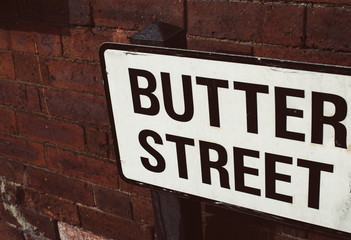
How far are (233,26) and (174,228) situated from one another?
1.51ft

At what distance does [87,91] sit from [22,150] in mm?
444

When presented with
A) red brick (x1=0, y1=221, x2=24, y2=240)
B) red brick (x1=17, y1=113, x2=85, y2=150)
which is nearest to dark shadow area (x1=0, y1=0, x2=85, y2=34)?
red brick (x1=17, y1=113, x2=85, y2=150)

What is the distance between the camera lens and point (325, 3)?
869 millimetres

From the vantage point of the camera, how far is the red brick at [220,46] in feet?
3.27

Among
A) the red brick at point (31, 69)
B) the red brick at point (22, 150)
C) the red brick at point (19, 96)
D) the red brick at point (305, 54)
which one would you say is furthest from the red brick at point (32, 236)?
the red brick at point (305, 54)

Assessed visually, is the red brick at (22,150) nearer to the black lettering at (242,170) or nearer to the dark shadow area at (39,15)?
the dark shadow area at (39,15)

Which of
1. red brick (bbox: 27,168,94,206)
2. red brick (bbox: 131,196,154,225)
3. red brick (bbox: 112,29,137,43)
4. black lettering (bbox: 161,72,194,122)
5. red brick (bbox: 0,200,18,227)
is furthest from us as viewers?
red brick (bbox: 0,200,18,227)

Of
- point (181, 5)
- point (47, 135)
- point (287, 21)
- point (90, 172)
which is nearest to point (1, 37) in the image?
point (47, 135)

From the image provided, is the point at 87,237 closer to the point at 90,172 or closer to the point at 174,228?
the point at 90,172

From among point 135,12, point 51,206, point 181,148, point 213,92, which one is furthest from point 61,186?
point 213,92

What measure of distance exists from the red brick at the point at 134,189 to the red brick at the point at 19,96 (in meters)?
0.38

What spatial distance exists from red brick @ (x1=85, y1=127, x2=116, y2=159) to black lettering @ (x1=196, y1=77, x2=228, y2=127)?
601 millimetres

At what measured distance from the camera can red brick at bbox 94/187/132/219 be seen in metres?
1.42

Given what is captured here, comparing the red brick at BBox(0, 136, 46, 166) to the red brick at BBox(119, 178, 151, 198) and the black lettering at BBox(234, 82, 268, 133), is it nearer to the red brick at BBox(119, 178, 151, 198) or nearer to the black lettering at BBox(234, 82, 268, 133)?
the red brick at BBox(119, 178, 151, 198)
